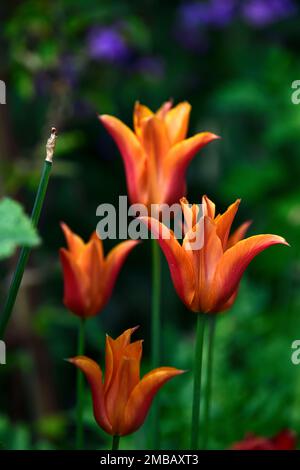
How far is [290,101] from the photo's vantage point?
183 cm

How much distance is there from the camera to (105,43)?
59.8 inches

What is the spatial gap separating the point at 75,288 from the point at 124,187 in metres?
1.61

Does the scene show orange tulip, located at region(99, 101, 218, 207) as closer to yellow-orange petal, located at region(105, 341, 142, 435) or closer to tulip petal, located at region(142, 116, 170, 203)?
tulip petal, located at region(142, 116, 170, 203)

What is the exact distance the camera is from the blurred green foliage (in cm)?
117

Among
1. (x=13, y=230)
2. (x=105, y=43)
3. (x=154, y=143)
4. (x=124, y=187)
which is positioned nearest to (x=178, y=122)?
(x=154, y=143)

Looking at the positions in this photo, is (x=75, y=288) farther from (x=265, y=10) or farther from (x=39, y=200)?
(x=265, y=10)

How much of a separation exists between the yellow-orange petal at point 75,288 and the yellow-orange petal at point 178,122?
118 millimetres

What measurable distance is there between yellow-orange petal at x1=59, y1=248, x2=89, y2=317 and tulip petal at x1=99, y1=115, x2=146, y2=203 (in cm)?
8

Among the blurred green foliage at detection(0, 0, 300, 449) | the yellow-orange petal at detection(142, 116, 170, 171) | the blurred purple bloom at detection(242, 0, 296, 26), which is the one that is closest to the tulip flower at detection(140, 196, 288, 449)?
the yellow-orange petal at detection(142, 116, 170, 171)

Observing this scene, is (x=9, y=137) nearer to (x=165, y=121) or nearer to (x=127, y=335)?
(x=165, y=121)

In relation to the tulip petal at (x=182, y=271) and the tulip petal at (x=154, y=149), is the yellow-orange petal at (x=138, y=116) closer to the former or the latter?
the tulip petal at (x=154, y=149)

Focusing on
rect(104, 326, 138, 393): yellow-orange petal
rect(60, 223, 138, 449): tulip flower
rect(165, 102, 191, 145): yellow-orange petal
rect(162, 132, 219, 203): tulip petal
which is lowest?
rect(104, 326, 138, 393): yellow-orange petal

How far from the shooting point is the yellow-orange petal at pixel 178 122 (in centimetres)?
60
